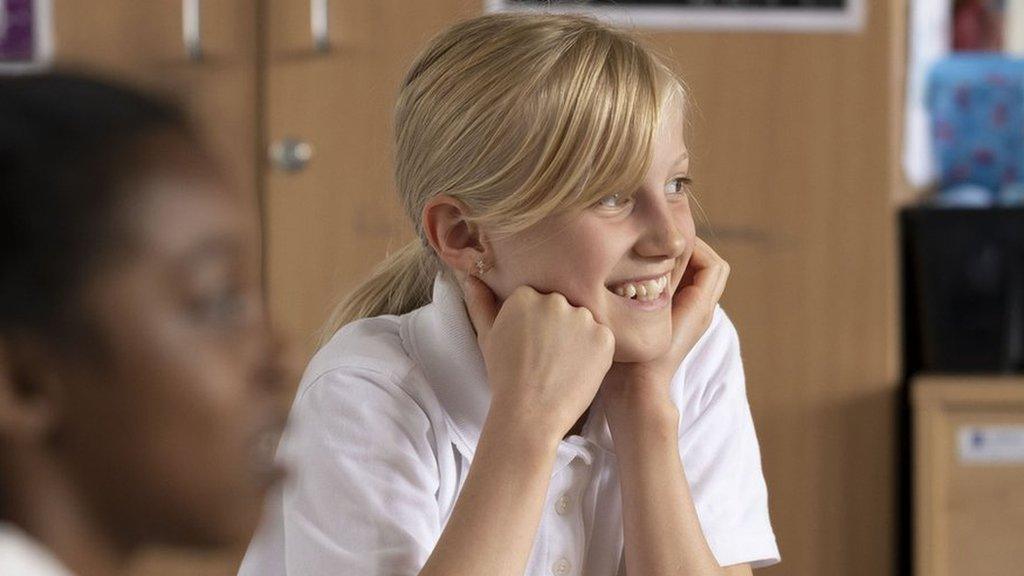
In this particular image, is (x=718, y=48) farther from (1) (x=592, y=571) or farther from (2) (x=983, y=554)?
(1) (x=592, y=571)

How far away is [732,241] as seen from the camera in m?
1.98

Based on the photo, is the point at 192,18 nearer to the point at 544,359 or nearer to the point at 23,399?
the point at 544,359

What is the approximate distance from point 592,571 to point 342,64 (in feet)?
3.62

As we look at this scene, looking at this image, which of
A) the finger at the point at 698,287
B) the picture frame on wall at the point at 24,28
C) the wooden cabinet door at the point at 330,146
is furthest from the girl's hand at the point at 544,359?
the picture frame on wall at the point at 24,28

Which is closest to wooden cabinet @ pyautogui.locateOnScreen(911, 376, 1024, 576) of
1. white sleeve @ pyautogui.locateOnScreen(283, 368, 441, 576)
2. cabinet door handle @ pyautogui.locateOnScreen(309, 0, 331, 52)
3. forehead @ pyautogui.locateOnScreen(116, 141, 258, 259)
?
cabinet door handle @ pyautogui.locateOnScreen(309, 0, 331, 52)

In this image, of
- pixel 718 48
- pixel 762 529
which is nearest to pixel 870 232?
pixel 718 48

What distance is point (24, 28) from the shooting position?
6.86 ft

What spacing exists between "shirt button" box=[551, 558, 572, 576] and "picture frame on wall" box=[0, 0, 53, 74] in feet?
4.35

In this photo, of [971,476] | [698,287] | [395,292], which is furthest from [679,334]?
[971,476]

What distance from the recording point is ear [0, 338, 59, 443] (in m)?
0.36

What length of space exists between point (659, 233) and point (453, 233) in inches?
6.1

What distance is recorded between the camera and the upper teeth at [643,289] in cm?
106

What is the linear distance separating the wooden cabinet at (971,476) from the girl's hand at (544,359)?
100 centimetres

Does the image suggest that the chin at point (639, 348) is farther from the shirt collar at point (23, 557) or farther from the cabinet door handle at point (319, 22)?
the cabinet door handle at point (319, 22)
